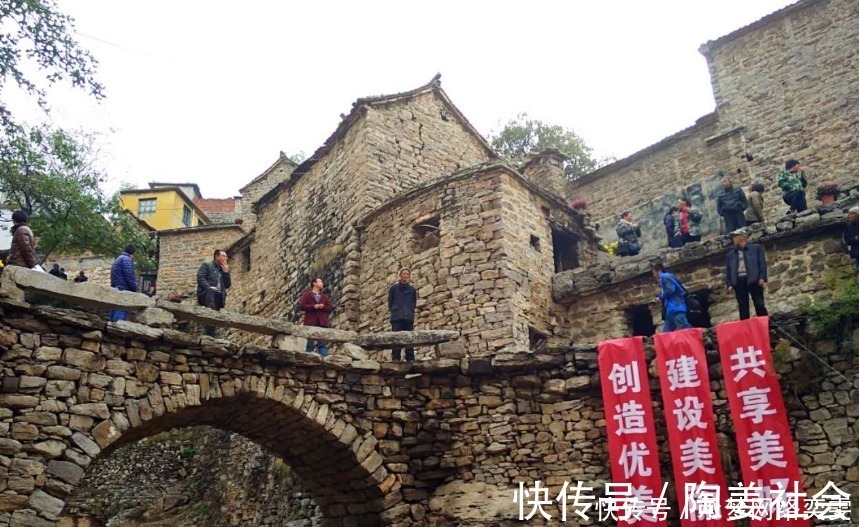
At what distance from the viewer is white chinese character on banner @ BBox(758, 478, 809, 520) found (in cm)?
721

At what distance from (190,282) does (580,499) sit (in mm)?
20051

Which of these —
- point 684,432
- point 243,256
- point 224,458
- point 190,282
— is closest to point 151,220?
point 190,282

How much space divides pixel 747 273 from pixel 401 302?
4.86 meters

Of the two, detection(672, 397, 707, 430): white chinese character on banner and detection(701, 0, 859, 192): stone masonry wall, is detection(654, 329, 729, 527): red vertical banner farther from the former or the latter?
detection(701, 0, 859, 192): stone masonry wall

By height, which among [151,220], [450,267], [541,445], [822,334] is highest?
[151,220]

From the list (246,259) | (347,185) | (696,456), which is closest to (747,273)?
(696,456)

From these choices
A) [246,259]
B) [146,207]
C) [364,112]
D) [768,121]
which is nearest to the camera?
[364,112]

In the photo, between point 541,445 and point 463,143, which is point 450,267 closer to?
point 541,445

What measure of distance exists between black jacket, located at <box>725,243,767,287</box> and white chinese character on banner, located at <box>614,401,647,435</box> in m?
2.29

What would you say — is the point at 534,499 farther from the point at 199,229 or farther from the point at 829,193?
the point at 199,229

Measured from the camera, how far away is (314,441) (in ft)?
29.6

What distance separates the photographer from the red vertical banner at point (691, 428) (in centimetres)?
764

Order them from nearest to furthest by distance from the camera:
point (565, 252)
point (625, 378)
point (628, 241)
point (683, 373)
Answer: point (683, 373) → point (625, 378) → point (628, 241) → point (565, 252)

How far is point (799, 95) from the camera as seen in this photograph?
17.8 m
